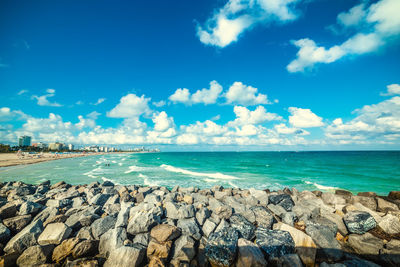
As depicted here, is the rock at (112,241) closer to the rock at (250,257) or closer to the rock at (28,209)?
the rock at (250,257)

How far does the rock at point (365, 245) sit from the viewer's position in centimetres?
505

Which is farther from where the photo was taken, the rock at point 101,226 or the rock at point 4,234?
the rock at point 101,226

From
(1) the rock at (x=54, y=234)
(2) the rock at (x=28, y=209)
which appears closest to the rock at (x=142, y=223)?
(1) the rock at (x=54, y=234)

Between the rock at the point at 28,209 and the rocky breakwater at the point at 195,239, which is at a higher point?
the rock at the point at 28,209

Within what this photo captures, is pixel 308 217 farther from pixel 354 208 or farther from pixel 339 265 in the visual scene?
pixel 339 265

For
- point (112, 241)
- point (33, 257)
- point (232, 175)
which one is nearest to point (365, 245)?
point (112, 241)

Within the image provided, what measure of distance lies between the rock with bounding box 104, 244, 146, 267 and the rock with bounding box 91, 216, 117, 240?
1.60 meters

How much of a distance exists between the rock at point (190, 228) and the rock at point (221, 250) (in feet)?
2.56

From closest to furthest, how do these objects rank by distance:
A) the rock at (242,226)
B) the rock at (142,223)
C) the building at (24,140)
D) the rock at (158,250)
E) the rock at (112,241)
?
the rock at (158,250), the rock at (112,241), the rock at (142,223), the rock at (242,226), the building at (24,140)

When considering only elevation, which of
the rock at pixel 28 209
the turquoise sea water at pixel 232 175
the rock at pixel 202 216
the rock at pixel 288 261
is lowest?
the turquoise sea water at pixel 232 175

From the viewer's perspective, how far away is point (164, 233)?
Result: 5.12 meters

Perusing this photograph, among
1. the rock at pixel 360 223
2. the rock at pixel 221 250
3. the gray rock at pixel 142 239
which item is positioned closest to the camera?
the rock at pixel 221 250

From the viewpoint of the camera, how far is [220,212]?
270 inches

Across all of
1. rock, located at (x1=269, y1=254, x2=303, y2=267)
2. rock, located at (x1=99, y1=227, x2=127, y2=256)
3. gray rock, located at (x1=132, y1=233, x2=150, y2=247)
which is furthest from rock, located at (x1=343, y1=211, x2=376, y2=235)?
rock, located at (x1=99, y1=227, x2=127, y2=256)
